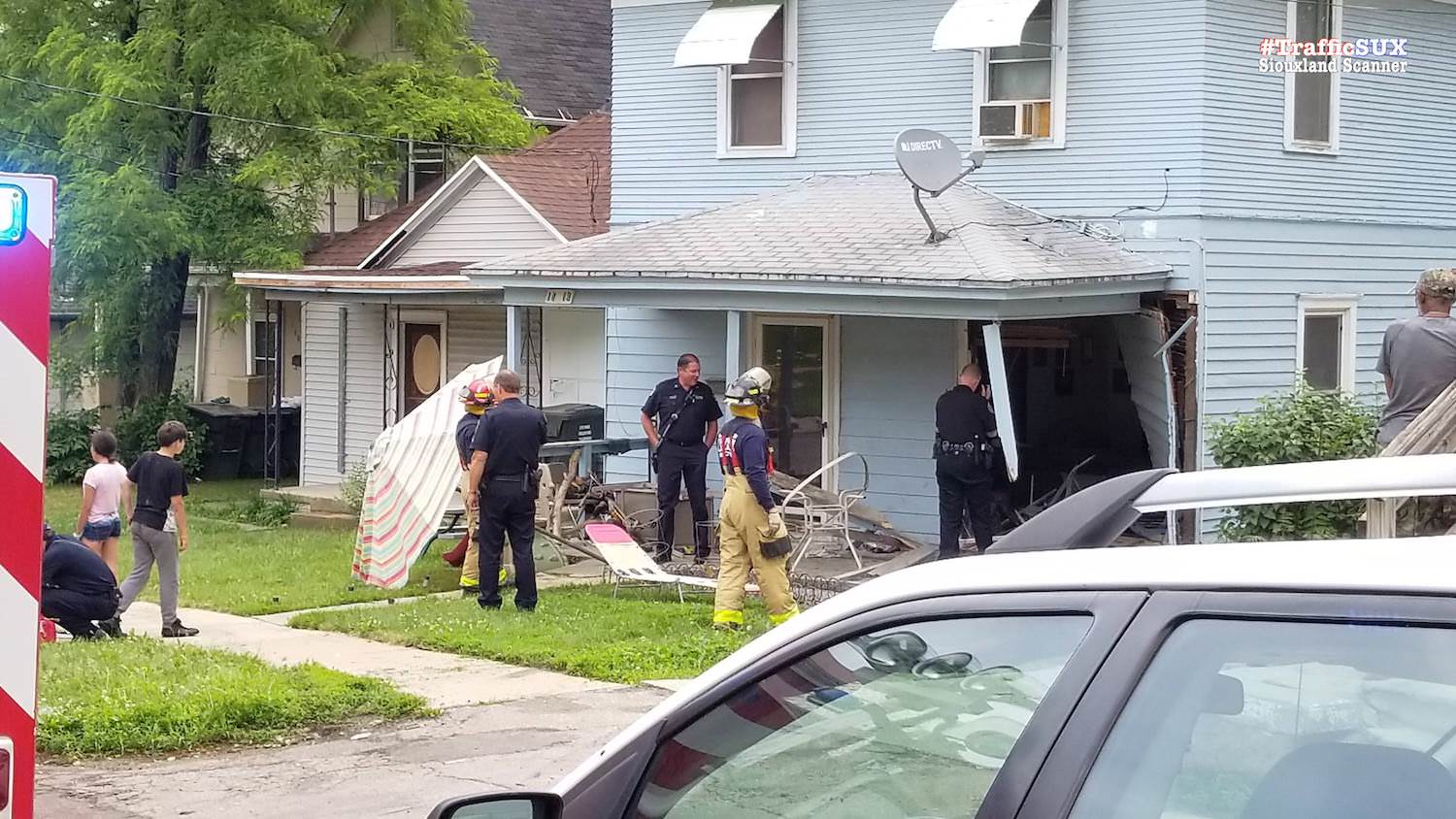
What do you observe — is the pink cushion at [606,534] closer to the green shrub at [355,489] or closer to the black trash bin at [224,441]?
the green shrub at [355,489]

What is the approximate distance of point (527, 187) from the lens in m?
20.3

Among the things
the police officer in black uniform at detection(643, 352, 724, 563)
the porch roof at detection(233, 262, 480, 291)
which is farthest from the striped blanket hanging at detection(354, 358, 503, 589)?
the porch roof at detection(233, 262, 480, 291)

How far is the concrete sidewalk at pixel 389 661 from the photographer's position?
9.95m

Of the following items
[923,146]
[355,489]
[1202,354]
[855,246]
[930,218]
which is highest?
[923,146]

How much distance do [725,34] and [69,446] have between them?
13248 millimetres

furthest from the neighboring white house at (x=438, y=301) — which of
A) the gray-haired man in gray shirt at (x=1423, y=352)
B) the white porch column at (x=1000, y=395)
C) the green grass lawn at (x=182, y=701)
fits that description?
the gray-haired man in gray shirt at (x=1423, y=352)

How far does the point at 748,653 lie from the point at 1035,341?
48.7 feet

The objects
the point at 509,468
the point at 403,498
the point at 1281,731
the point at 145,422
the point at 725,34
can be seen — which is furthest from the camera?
the point at 145,422

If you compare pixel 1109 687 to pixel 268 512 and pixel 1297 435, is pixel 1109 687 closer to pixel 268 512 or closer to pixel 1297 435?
pixel 1297 435

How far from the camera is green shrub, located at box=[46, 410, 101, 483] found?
25078 millimetres

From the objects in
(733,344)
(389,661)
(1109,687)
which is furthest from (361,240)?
(1109,687)

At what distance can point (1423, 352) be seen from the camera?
982 cm

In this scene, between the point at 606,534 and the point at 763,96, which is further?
the point at 763,96

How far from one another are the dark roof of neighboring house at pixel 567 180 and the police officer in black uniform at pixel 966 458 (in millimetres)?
6829
